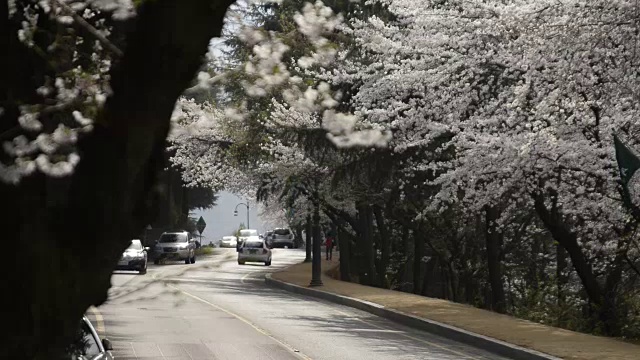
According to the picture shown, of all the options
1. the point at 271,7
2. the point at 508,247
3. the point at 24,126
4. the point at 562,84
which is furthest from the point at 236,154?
the point at 24,126

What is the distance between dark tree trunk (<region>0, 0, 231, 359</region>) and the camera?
3943mm

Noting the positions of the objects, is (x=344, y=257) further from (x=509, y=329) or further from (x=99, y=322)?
(x=509, y=329)

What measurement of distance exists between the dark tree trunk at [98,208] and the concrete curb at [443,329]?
13.2 meters

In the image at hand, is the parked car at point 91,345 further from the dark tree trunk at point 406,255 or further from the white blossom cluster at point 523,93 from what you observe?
the dark tree trunk at point 406,255

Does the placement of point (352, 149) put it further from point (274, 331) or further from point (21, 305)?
point (21, 305)

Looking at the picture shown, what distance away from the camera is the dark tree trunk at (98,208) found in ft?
12.9

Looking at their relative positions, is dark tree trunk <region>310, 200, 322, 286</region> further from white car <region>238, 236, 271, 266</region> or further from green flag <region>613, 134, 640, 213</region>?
white car <region>238, 236, 271, 266</region>

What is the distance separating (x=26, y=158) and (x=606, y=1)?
12.8 meters

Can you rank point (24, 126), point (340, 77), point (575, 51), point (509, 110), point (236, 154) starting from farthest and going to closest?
point (236, 154) → point (340, 77) → point (509, 110) → point (575, 51) → point (24, 126)

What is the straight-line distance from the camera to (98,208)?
13.4 feet

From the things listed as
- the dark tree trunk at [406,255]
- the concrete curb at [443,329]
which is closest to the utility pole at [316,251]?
the concrete curb at [443,329]

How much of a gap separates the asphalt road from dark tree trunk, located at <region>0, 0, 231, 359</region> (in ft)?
25.4

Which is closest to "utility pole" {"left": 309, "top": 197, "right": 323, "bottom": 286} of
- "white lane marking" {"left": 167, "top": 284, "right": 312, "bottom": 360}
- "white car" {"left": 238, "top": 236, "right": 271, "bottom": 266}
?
"white lane marking" {"left": 167, "top": 284, "right": 312, "bottom": 360}

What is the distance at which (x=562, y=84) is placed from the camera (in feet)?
59.2
